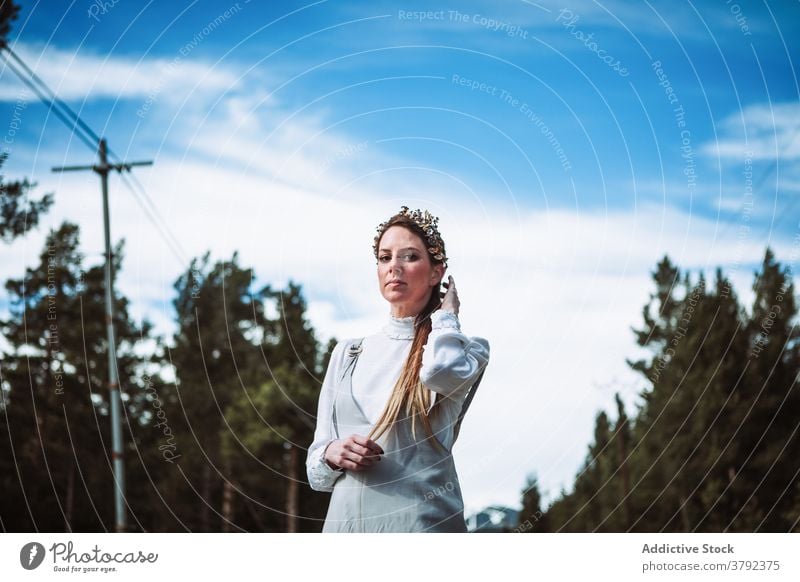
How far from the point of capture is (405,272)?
11.7 ft

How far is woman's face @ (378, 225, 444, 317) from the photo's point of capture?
140 inches

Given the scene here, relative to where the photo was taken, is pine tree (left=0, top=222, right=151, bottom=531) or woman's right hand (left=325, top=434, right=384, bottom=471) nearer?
woman's right hand (left=325, top=434, right=384, bottom=471)

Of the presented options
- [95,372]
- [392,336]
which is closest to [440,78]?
[392,336]

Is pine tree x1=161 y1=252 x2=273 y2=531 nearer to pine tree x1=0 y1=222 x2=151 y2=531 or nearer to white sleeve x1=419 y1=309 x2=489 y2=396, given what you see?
pine tree x1=0 y1=222 x2=151 y2=531

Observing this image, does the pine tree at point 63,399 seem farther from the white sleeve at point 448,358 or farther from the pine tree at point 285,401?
the white sleeve at point 448,358

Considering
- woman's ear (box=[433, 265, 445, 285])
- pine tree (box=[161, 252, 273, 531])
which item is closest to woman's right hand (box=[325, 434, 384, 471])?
woman's ear (box=[433, 265, 445, 285])

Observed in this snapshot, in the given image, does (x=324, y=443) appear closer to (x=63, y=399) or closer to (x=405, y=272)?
(x=405, y=272)

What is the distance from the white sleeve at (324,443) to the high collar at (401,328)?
242 mm

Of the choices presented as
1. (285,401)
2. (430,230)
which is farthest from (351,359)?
(285,401)

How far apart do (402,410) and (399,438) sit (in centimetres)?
10

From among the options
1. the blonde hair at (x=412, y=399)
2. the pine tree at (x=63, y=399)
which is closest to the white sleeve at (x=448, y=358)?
the blonde hair at (x=412, y=399)
